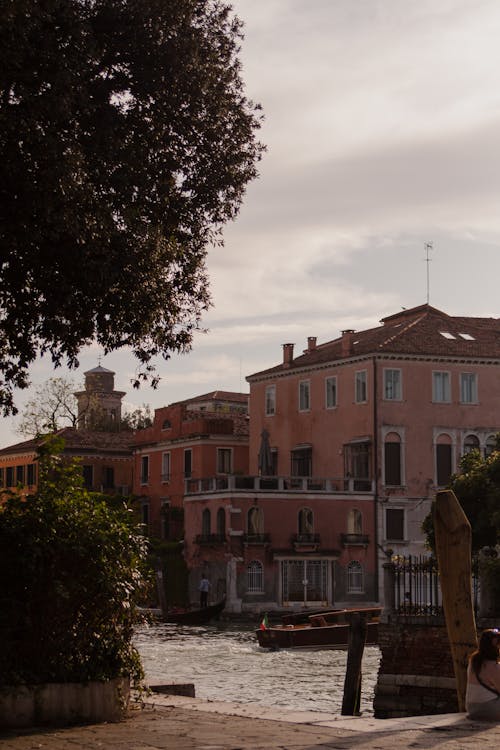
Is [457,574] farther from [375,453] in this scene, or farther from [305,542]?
[375,453]

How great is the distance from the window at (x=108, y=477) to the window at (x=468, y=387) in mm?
23253

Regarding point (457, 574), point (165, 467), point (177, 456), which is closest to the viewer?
point (457, 574)

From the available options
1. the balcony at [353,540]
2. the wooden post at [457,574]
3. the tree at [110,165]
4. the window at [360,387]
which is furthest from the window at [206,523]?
the wooden post at [457,574]

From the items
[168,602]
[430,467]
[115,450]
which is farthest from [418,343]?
[115,450]

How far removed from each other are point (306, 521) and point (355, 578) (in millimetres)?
3051

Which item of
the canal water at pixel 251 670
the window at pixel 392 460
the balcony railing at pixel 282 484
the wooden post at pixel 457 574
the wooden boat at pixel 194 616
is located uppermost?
the window at pixel 392 460

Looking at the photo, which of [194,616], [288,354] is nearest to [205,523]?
[194,616]

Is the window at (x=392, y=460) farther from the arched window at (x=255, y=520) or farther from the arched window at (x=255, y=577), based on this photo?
the arched window at (x=255, y=577)

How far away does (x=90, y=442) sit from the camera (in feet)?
236

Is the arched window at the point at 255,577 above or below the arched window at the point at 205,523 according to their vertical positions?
below

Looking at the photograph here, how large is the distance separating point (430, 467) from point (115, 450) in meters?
22.8

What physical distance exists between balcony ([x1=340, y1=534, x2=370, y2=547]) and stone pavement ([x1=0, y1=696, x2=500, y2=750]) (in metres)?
43.0

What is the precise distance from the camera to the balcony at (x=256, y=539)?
5169 cm

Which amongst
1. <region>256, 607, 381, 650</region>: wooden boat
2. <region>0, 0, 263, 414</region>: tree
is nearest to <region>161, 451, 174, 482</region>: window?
<region>256, 607, 381, 650</region>: wooden boat
